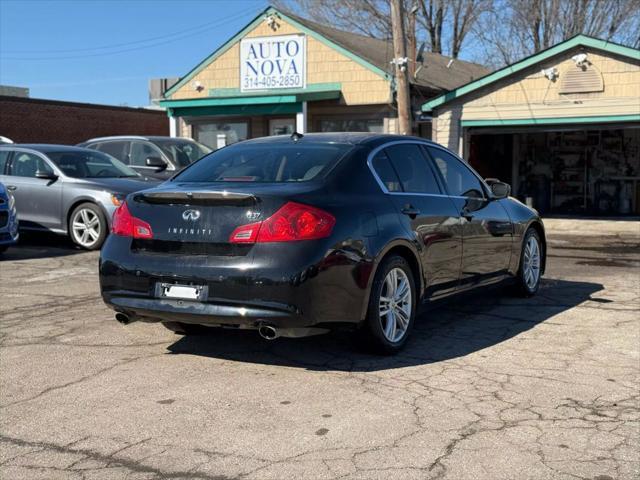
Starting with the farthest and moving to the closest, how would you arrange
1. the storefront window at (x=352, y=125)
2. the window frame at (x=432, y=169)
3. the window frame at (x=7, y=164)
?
the storefront window at (x=352, y=125) → the window frame at (x=7, y=164) → the window frame at (x=432, y=169)

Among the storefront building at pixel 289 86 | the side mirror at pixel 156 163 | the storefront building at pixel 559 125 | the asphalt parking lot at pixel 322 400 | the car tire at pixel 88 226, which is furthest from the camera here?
the storefront building at pixel 289 86

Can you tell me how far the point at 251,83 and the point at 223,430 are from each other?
20550mm

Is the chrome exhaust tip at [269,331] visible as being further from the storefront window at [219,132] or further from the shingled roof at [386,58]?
the storefront window at [219,132]

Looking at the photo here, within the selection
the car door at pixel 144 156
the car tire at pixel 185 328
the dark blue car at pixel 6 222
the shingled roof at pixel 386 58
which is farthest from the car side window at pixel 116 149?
the car tire at pixel 185 328

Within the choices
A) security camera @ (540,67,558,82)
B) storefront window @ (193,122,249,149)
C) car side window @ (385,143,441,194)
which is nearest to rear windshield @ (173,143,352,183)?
car side window @ (385,143,441,194)

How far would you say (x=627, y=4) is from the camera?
33.0m

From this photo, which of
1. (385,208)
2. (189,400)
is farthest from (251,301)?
(385,208)

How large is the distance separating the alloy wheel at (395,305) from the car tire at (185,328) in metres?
1.50

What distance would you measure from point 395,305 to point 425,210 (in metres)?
0.88

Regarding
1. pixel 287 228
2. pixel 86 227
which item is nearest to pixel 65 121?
pixel 86 227

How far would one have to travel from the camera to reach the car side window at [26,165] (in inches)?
498

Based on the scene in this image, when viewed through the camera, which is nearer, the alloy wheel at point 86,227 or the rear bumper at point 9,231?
the rear bumper at point 9,231

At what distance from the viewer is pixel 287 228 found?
506cm

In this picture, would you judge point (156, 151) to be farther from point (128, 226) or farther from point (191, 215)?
point (191, 215)
